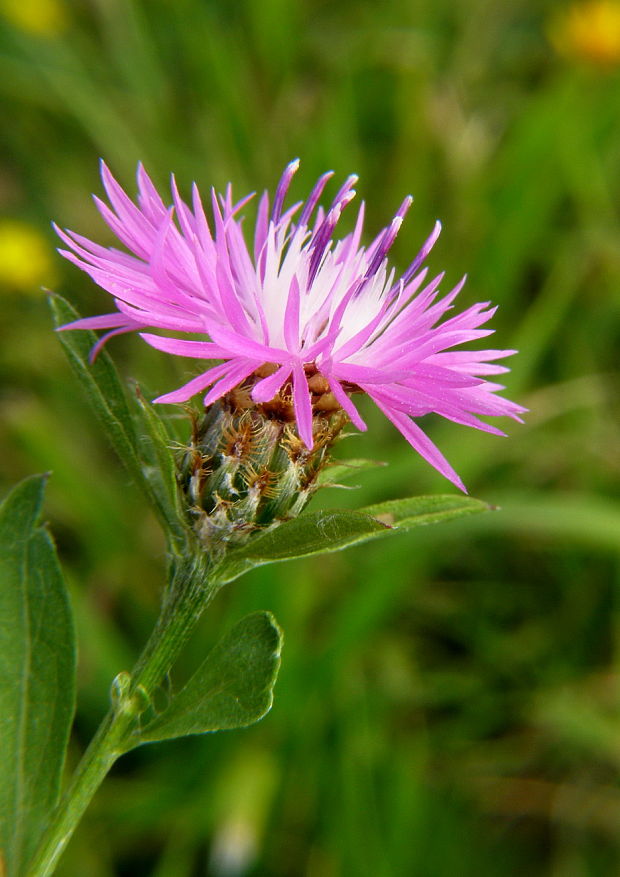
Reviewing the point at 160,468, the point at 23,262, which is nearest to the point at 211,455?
the point at 160,468

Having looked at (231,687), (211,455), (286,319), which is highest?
(286,319)

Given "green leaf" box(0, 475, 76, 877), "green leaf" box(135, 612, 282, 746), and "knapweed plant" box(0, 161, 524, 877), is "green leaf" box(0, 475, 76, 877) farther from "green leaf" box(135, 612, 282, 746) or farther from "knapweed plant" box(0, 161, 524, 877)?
"green leaf" box(135, 612, 282, 746)

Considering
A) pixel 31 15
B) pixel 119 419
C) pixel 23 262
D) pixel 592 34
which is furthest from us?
pixel 592 34

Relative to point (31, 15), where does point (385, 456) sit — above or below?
below

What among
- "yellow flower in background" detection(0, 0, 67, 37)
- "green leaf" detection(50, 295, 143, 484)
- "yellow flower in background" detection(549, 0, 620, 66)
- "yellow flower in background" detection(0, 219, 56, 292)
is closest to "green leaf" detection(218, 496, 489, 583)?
"green leaf" detection(50, 295, 143, 484)

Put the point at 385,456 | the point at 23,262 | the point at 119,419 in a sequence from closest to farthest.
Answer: the point at 119,419, the point at 385,456, the point at 23,262

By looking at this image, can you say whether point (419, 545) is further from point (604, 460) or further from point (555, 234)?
point (555, 234)

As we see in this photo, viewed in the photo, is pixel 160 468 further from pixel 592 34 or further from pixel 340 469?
pixel 592 34
